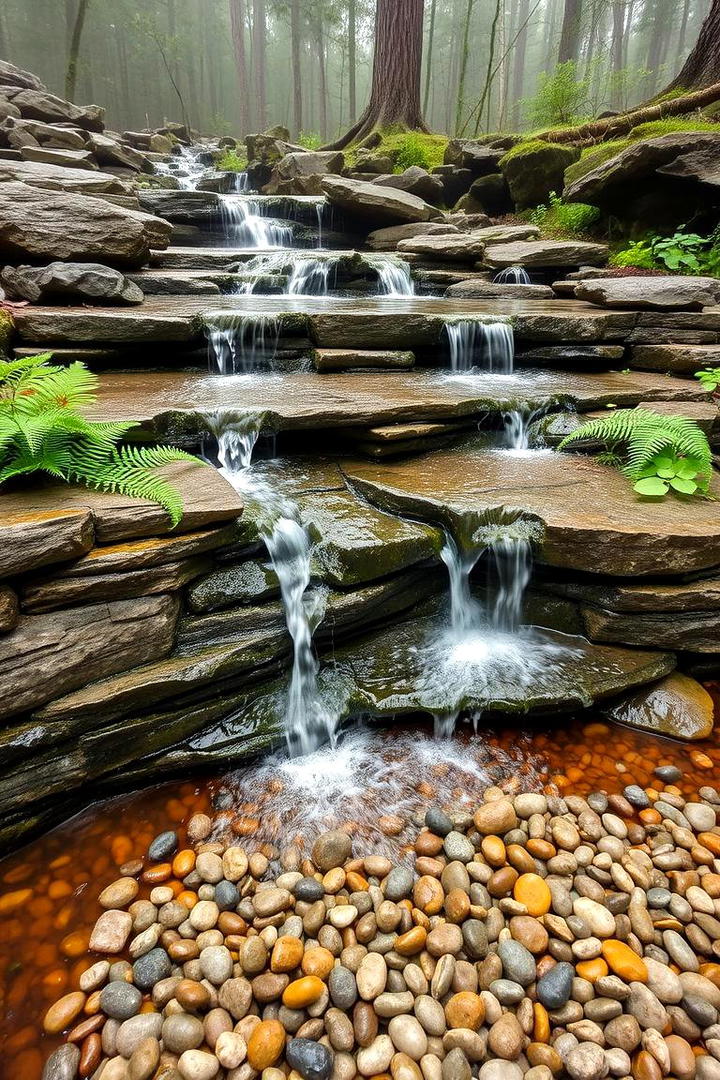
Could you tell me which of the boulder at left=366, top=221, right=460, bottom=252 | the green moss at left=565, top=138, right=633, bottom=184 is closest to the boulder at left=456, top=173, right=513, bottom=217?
the green moss at left=565, top=138, right=633, bottom=184

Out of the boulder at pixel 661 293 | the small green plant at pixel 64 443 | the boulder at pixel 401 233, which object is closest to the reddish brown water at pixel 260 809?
the small green plant at pixel 64 443

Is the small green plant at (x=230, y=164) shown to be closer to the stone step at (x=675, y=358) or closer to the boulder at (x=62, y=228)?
the boulder at (x=62, y=228)

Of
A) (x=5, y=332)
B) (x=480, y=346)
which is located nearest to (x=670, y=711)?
(x=480, y=346)

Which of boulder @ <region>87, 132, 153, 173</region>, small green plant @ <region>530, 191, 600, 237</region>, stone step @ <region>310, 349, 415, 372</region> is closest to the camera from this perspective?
stone step @ <region>310, 349, 415, 372</region>

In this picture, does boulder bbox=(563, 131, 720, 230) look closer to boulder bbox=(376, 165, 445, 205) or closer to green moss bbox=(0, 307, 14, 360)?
boulder bbox=(376, 165, 445, 205)

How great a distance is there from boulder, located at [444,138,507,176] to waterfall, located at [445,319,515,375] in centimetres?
811

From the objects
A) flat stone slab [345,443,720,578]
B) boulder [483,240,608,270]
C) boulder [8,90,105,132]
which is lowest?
flat stone slab [345,443,720,578]

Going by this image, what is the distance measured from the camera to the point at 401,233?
34.3 ft

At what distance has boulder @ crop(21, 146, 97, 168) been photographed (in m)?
10.7

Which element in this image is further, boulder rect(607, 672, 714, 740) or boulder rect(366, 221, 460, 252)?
boulder rect(366, 221, 460, 252)

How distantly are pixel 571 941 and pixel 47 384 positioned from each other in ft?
14.1

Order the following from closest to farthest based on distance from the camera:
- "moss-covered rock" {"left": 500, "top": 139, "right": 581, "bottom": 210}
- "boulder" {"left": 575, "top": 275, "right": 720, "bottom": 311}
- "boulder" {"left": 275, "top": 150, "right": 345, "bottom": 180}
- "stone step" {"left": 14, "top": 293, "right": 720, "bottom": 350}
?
"stone step" {"left": 14, "top": 293, "right": 720, "bottom": 350}, "boulder" {"left": 575, "top": 275, "right": 720, "bottom": 311}, "moss-covered rock" {"left": 500, "top": 139, "right": 581, "bottom": 210}, "boulder" {"left": 275, "top": 150, "right": 345, "bottom": 180}

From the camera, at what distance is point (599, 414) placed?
17.3ft

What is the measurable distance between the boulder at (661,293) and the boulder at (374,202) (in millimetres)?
5124
